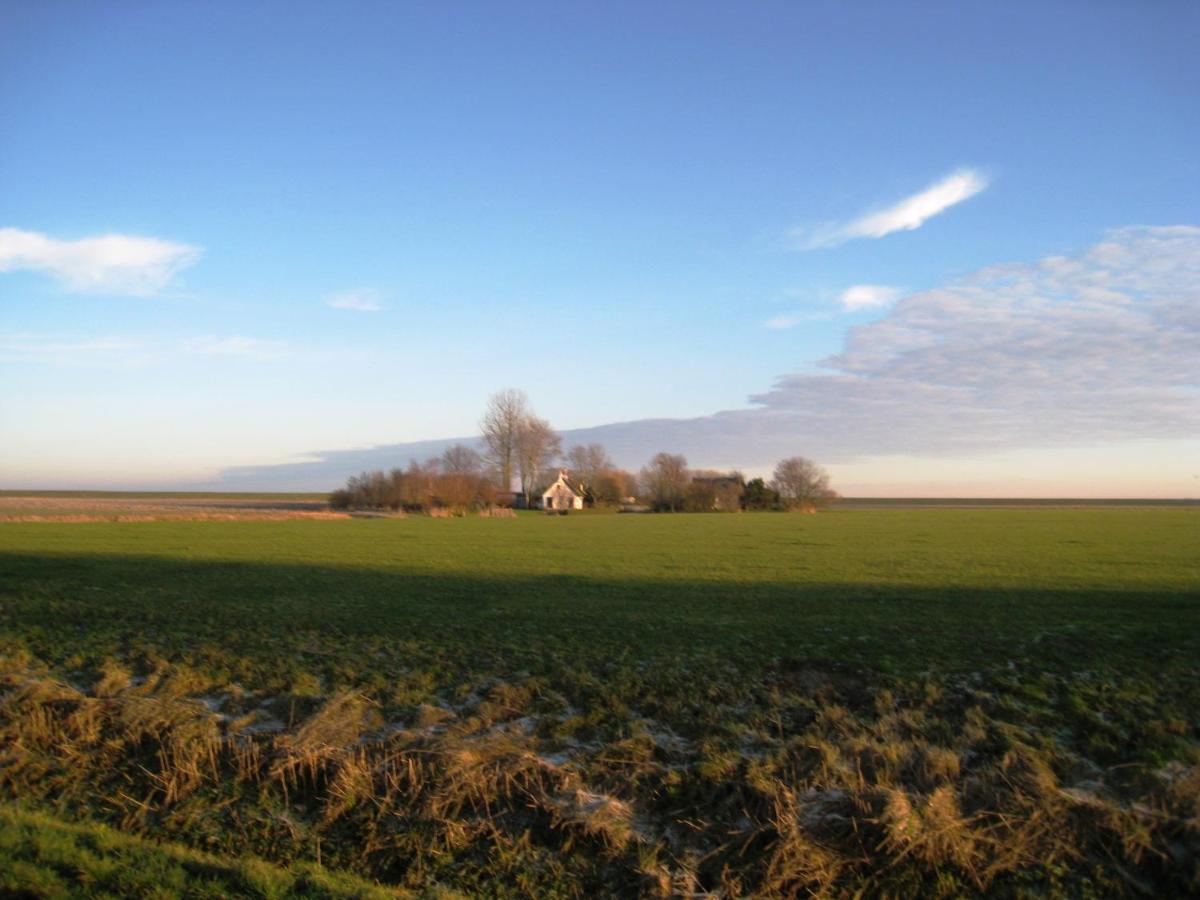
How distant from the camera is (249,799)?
7883 mm

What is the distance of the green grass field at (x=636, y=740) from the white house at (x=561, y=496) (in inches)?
4009

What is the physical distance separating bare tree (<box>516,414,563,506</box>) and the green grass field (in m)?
103

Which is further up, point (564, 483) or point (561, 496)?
point (564, 483)

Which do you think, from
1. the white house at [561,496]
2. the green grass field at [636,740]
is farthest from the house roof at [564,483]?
the green grass field at [636,740]

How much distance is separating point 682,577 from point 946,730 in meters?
14.9

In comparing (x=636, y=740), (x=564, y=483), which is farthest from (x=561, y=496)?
(x=636, y=740)

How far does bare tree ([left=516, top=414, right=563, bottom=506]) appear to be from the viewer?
12000 centimetres

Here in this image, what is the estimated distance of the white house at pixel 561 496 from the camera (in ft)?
390

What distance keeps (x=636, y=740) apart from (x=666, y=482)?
11001 centimetres

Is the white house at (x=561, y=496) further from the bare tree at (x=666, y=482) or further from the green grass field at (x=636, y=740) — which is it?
the green grass field at (x=636, y=740)

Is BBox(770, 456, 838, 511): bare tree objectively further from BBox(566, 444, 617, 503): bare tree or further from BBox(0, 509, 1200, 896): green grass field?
BBox(0, 509, 1200, 896): green grass field

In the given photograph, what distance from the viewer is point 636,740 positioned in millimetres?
8422

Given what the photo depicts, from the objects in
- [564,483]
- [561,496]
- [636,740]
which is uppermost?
[564,483]

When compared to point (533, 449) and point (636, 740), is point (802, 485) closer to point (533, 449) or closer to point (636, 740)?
point (533, 449)
